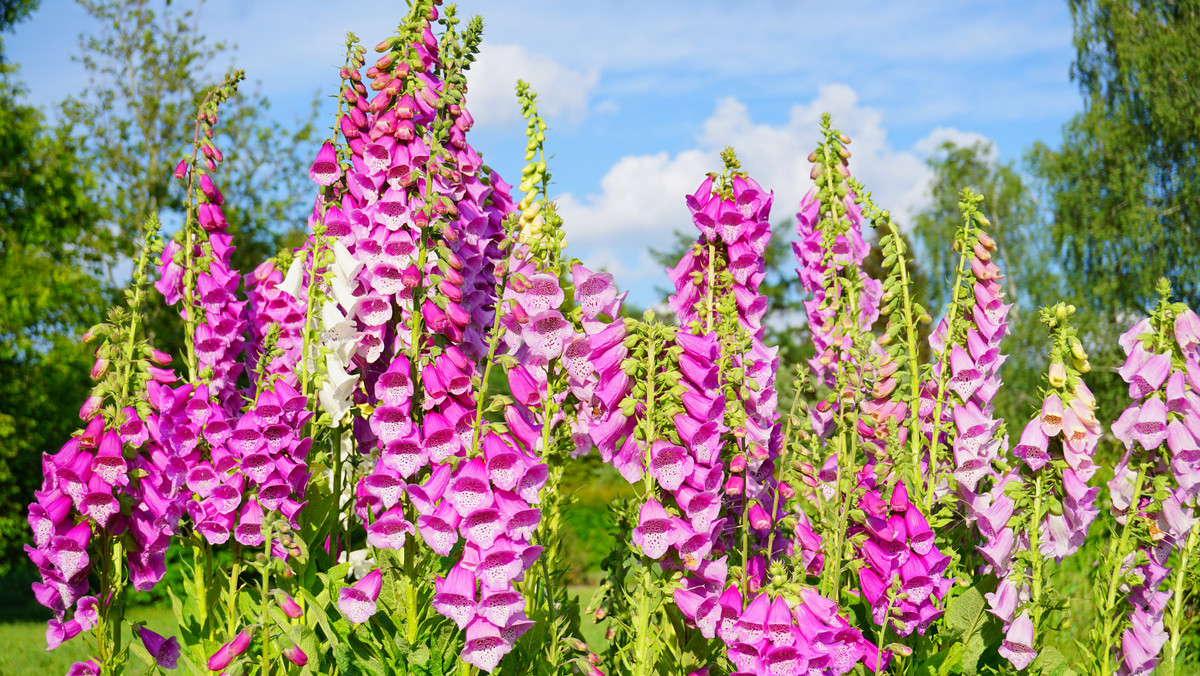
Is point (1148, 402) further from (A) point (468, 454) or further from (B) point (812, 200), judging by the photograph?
(A) point (468, 454)

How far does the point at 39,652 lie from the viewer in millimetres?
9117

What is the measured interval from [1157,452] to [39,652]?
986 centimetres

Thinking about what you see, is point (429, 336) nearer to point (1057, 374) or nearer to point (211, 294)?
point (211, 294)

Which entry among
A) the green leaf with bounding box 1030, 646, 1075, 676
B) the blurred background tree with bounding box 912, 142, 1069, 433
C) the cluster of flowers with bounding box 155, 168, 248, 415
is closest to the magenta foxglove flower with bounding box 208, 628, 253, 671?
the cluster of flowers with bounding box 155, 168, 248, 415

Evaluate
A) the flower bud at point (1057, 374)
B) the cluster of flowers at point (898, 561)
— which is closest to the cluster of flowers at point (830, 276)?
the flower bud at point (1057, 374)

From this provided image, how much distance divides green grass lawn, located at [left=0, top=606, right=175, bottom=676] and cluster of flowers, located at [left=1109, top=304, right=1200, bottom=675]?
5.10m

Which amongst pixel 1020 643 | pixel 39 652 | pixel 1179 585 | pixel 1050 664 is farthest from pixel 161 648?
pixel 39 652

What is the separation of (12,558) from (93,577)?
50.3 ft

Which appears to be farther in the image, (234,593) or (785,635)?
(234,593)

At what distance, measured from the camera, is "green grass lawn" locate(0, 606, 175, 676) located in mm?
7469

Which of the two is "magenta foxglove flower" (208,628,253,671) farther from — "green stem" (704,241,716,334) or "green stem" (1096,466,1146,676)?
"green stem" (1096,466,1146,676)

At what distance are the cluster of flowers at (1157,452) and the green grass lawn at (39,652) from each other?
5096 mm

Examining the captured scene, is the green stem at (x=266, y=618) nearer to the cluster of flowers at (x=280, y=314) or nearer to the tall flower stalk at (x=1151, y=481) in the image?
the cluster of flowers at (x=280, y=314)

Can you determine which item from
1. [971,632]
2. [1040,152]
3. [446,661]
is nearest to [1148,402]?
[971,632]
